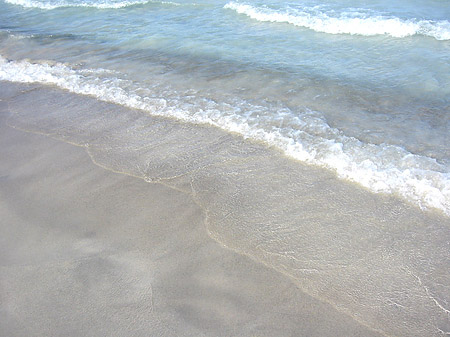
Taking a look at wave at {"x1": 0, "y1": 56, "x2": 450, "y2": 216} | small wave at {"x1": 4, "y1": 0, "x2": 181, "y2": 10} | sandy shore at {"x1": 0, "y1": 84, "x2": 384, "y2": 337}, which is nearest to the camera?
sandy shore at {"x1": 0, "y1": 84, "x2": 384, "y2": 337}

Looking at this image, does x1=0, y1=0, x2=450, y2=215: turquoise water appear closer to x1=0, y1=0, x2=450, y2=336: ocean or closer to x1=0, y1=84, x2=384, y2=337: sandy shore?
x1=0, y1=0, x2=450, y2=336: ocean

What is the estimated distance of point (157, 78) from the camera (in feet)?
26.7

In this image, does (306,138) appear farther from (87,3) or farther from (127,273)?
(87,3)

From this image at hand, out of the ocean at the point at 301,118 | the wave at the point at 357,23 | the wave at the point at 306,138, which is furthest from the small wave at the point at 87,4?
the wave at the point at 306,138

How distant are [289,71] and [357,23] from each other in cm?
374

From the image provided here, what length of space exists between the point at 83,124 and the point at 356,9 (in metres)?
9.08

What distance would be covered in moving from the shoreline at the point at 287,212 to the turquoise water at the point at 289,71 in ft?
1.24

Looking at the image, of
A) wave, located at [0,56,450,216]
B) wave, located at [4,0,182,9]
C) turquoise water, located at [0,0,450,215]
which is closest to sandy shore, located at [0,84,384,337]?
wave, located at [0,56,450,216]

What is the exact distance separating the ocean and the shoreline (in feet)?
0.05

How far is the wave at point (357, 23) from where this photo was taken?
963 centimetres

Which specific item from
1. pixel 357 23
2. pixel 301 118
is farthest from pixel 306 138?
pixel 357 23

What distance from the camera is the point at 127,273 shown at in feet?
11.8

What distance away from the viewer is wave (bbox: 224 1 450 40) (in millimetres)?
9633

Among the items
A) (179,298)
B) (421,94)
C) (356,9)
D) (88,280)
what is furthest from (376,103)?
(356,9)
